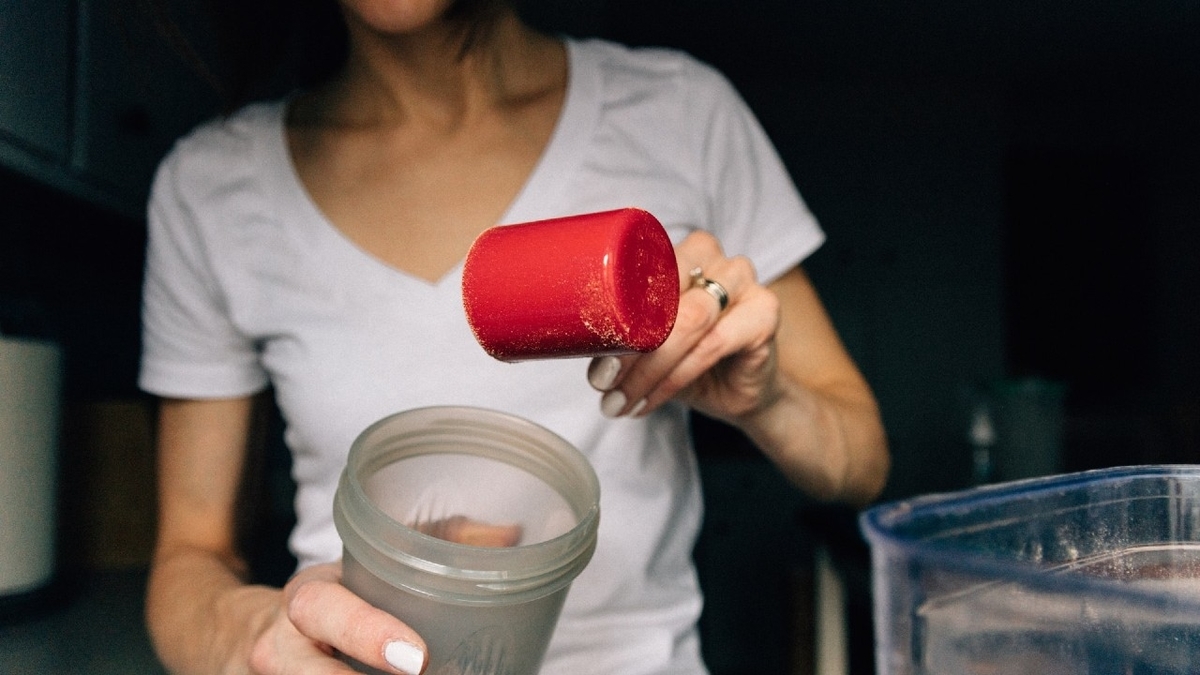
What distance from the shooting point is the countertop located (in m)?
0.81

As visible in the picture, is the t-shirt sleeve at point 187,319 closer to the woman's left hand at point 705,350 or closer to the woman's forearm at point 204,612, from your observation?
the woman's forearm at point 204,612

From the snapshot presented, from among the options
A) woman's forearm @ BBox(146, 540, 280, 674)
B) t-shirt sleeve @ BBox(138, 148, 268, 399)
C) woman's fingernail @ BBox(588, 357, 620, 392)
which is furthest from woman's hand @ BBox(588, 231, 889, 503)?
t-shirt sleeve @ BBox(138, 148, 268, 399)

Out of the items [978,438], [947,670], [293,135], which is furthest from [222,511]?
[978,438]

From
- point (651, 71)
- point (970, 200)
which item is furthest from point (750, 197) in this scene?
point (970, 200)

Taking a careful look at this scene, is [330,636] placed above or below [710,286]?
below

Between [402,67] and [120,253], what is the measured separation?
0.84 metres

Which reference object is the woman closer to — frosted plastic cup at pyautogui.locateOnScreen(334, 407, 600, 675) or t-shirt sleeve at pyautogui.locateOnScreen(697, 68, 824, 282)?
t-shirt sleeve at pyautogui.locateOnScreen(697, 68, 824, 282)

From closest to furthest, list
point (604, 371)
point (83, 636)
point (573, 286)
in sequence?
point (573, 286), point (604, 371), point (83, 636)

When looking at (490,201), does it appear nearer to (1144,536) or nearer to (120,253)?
(1144,536)

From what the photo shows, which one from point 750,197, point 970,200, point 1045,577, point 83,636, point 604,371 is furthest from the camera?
point 970,200

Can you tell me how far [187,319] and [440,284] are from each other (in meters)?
0.25

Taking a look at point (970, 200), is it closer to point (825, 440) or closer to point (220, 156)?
point (825, 440)

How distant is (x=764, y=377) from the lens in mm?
542

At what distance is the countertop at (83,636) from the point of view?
0.81 m
